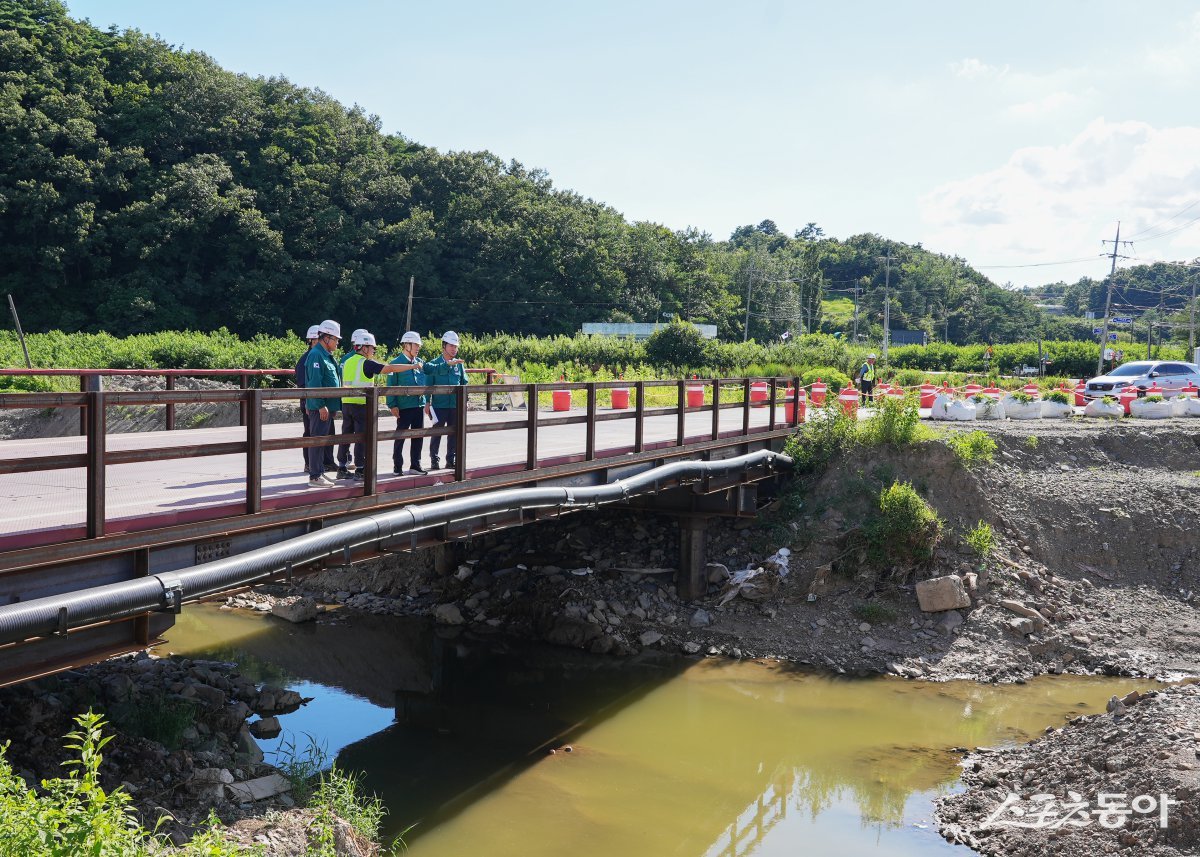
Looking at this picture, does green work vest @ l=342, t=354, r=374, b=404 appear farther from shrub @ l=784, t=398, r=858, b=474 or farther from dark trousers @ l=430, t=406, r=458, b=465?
shrub @ l=784, t=398, r=858, b=474

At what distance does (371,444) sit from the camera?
30.1ft

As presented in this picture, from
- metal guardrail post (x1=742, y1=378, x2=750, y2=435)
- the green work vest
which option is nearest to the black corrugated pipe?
the green work vest

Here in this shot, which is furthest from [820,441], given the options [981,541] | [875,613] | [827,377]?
[827,377]

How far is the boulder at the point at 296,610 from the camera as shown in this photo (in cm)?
1705

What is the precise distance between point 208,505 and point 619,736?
273 inches

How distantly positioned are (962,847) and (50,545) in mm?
8762

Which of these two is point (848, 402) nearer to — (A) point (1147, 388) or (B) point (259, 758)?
(B) point (259, 758)

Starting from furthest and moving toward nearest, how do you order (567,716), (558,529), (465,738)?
(558,529), (567,716), (465,738)

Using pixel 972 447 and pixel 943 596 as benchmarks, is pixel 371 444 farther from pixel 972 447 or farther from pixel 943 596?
pixel 972 447

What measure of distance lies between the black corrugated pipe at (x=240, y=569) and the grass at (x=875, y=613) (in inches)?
247

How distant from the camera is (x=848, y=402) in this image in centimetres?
1998

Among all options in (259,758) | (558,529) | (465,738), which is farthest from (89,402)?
(558,529)

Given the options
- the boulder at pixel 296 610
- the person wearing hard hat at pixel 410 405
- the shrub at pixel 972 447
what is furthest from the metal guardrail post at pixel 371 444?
the shrub at pixel 972 447

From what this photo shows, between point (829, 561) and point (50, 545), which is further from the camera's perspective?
point (829, 561)
